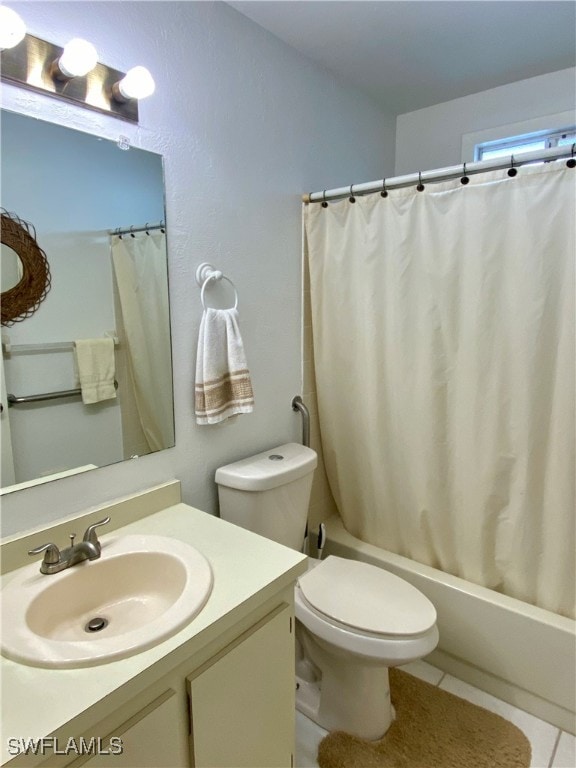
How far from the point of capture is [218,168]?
4.90 feet

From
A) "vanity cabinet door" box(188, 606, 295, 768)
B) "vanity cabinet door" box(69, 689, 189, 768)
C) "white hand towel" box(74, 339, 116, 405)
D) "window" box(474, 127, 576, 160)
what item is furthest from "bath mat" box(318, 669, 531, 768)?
"window" box(474, 127, 576, 160)

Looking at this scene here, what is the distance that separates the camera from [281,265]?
1.80 metres

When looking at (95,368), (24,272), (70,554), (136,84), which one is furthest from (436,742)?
(136,84)

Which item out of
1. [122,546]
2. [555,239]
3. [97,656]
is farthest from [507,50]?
[97,656]

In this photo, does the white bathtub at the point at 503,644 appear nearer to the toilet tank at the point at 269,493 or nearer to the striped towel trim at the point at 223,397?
the toilet tank at the point at 269,493

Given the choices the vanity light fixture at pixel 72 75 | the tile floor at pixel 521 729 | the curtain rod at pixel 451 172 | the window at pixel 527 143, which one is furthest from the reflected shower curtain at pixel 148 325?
the window at pixel 527 143

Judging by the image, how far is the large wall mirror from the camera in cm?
109

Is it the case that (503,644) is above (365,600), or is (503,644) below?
below

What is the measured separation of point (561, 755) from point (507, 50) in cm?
254

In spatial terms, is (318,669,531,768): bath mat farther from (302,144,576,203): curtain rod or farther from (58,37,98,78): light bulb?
(58,37,98,78): light bulb

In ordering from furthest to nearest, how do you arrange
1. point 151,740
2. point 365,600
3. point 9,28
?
point 365,600 < point 9,28 < point 151,740

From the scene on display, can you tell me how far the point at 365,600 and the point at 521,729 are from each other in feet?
2.33

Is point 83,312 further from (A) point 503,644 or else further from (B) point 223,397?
(A) point 503,644

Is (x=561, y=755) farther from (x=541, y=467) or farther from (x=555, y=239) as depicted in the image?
(x=555, y=239)
